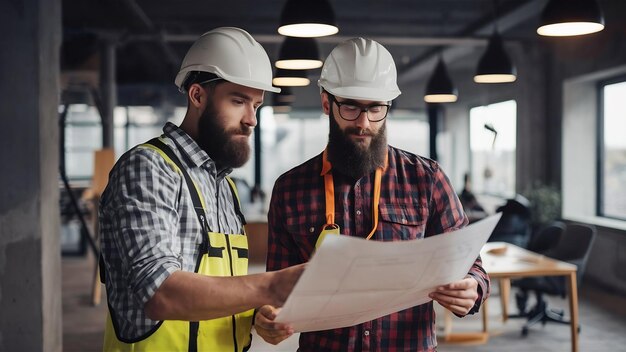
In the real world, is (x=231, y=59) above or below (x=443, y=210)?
above

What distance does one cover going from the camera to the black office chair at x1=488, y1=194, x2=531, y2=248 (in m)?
6.88

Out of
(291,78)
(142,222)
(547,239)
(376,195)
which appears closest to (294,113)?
(291,78)

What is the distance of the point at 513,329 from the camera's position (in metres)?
5.88

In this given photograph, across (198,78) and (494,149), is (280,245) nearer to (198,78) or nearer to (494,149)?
(198,78)

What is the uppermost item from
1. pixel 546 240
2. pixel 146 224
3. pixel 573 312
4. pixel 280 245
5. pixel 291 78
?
pixel 291 78

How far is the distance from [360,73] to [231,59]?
1.31 ft

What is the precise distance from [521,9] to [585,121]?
77.9 inches

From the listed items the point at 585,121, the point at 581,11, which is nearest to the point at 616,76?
the point at 585,121

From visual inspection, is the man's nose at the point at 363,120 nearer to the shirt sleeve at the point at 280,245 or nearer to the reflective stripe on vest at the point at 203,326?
the shirt sleeve at the point at 280,245

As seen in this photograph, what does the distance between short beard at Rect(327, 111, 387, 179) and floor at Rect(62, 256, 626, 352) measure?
3.58 m

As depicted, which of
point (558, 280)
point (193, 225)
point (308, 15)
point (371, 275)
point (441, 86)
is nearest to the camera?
point (371, 275)

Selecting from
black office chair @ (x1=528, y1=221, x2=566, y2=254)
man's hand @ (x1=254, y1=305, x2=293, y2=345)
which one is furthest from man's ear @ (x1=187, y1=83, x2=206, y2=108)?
black office chair @ (x1=528, y1=221, x2=566, y2=254)

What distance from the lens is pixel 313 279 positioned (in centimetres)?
113

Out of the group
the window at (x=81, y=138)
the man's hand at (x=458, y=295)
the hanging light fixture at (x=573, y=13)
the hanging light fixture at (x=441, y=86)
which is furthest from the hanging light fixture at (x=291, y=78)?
the window at (x=81, y=138)
